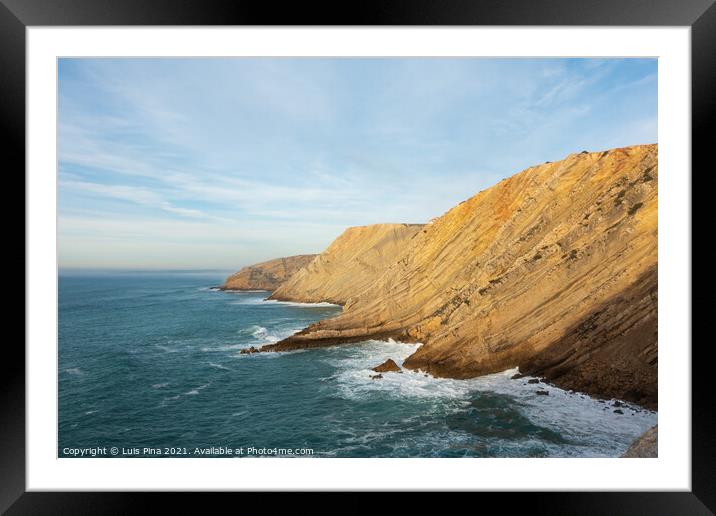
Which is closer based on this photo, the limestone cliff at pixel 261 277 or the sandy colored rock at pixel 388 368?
the sandy colored rock at pixel 388 368

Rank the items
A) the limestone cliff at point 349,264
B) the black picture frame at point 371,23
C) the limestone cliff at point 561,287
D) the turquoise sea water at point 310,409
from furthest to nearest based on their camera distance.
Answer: the limestone cliff at point 349,264 < the limestone cliff at point 561,287 < the turquoise sea water at point 310,409 < the black picture frame at point 371,23

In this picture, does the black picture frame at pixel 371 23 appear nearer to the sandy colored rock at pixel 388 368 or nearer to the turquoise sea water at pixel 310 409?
the turquoise sea water at pixel 310 409

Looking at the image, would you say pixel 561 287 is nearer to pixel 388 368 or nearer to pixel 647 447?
pixel 647 447

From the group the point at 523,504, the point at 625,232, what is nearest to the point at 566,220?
the point at 625,232

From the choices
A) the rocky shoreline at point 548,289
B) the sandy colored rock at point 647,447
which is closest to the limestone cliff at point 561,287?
the rocky shoreline at point 548,289

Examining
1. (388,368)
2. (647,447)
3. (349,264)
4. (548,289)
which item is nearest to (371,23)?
(647,447)

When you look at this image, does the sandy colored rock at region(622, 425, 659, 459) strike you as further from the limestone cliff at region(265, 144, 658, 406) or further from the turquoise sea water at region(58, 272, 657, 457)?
the limestone cliff at region(265, 144, 658, 406)

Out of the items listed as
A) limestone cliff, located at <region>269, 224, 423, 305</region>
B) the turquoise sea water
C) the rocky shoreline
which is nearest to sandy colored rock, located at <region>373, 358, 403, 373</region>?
the turquoise sea water

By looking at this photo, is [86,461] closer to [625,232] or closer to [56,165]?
[56,165]
